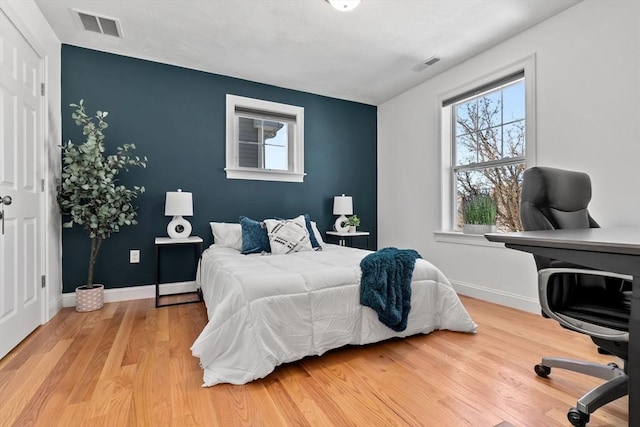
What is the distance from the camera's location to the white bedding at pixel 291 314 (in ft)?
5.75

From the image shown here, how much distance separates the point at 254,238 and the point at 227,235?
1.38 feet

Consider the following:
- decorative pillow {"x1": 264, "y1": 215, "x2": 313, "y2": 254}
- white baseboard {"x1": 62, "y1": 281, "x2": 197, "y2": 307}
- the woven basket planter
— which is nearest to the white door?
the woven basket planter

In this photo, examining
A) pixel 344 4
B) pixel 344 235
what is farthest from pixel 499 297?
pixel 344 4

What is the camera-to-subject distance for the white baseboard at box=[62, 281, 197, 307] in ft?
10.2

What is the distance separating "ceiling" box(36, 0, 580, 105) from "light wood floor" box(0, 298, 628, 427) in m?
2.52

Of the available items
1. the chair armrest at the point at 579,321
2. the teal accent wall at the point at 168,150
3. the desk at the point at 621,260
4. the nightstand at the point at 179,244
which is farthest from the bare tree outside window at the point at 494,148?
the nightstand at the point at 179,244

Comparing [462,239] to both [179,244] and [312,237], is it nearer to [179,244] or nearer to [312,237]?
[312,237]

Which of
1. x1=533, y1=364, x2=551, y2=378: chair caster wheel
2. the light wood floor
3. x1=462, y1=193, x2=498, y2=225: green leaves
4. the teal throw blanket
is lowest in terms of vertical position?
the light wood floor

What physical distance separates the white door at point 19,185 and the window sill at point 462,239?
3785 millimetres

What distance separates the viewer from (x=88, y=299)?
2.96 m

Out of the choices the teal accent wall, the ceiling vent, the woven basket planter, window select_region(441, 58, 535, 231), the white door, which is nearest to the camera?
the white door

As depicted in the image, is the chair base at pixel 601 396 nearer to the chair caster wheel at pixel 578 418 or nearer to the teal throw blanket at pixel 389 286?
the chair caster wheel at pixel 578 418

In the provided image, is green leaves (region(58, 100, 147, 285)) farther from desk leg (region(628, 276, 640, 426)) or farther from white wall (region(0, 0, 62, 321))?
desk leg (region(628, 276, 640, 426))

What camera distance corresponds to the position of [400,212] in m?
4.40
